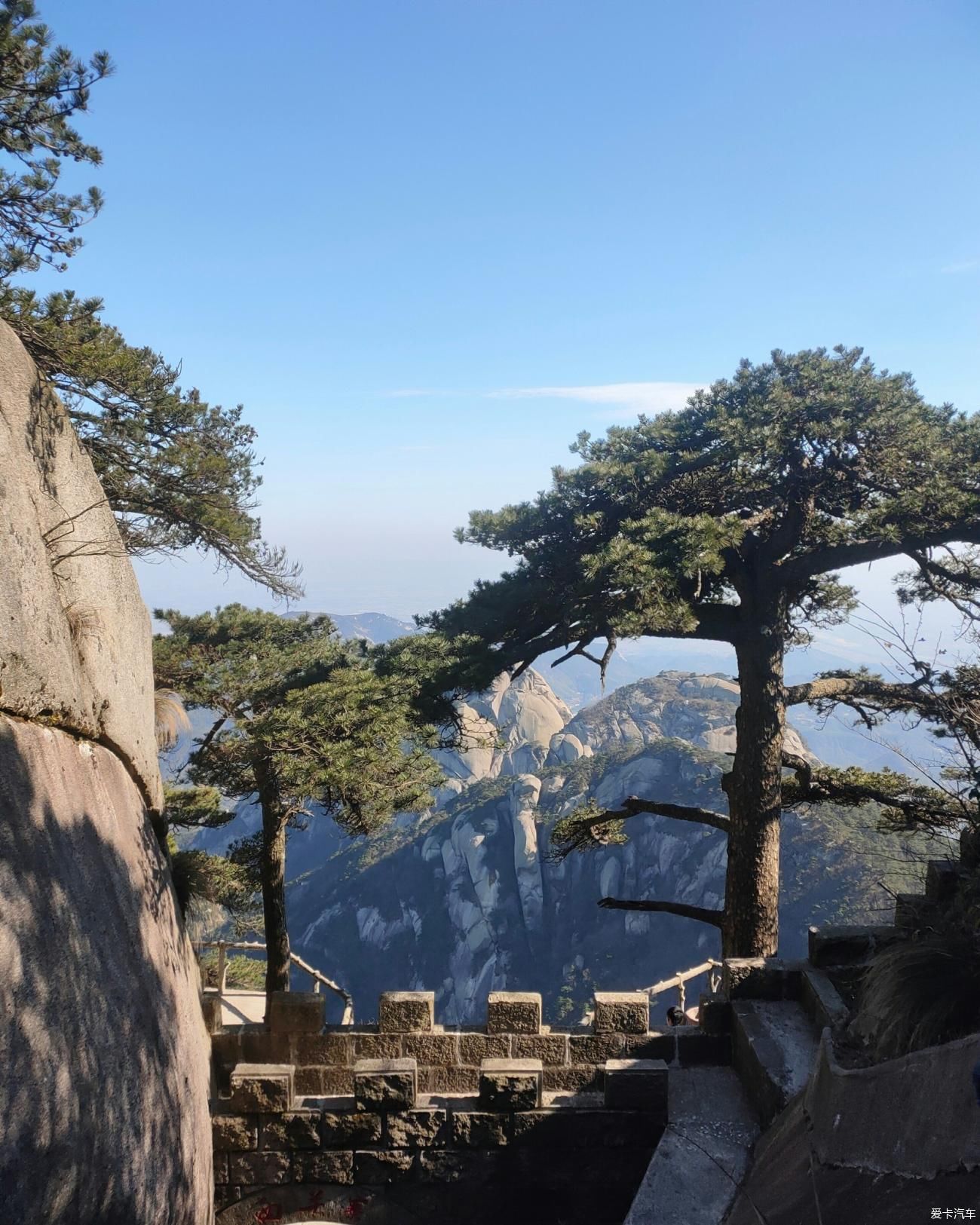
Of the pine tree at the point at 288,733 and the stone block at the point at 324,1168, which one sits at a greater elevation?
the pine tree at the point at 288,733

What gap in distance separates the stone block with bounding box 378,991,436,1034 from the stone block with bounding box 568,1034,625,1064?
136 cm

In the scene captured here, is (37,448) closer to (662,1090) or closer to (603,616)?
(603,616)

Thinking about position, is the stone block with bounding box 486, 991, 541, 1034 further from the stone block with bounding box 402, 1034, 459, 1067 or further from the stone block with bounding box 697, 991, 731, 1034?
the stone block with bounding box 697, 991, 731, 1034

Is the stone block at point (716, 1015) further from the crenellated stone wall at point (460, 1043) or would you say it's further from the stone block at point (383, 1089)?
the stone block at point (383, 1089)

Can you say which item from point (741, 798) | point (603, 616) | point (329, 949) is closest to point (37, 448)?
point (603, 616)

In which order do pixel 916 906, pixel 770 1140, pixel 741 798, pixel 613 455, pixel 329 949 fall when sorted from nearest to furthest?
pixel 770 1140 < pixel 916 906 < pixel 741 798 < pixel 613 455 < pixel 329 949

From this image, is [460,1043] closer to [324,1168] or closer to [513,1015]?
[513,1015]

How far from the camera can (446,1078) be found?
7566 mm

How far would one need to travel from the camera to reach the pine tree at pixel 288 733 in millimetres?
8547

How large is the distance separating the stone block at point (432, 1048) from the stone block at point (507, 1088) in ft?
3.17

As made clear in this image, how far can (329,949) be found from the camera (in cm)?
10012

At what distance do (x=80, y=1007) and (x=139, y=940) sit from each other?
113cm

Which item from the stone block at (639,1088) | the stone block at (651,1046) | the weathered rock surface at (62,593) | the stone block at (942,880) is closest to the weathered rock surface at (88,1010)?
the weathered rock surface at (62,593)

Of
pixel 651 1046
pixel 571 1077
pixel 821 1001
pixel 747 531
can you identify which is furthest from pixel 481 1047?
pixel 747 531
